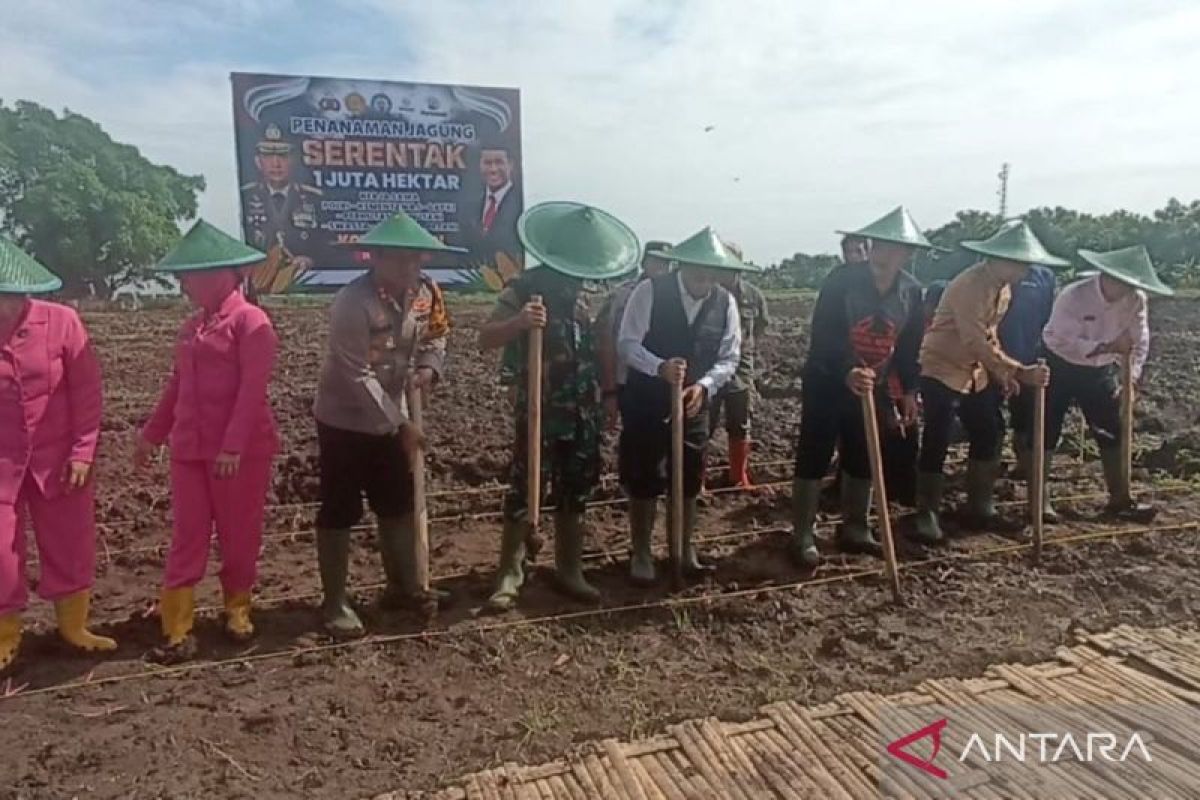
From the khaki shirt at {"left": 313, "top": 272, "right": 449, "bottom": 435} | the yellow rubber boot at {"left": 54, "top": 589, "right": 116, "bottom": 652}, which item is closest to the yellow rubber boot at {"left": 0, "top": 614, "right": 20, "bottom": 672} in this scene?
the yellow rubber boot at {"left": 54, "top": 589, "right": 116, "bottom": 652}

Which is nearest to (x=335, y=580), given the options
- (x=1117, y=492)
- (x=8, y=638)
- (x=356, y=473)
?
(x=356, y=473)

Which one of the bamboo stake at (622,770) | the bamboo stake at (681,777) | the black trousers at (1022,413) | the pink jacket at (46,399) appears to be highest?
the pink jacket at (46,399)

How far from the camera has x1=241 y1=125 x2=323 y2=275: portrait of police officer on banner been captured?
5.16m

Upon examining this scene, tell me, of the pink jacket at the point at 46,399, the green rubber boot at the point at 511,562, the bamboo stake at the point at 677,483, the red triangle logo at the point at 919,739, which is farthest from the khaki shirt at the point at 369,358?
the red triangle logo at the point at 919,739

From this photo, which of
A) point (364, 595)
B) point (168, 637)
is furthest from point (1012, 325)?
point (168, 637)

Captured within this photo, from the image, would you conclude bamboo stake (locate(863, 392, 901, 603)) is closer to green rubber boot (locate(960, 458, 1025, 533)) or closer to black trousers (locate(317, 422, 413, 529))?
green rubber boot (locate(960, 458, 1025, 533))

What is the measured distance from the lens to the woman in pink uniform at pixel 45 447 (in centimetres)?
364

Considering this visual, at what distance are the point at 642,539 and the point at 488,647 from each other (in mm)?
1080

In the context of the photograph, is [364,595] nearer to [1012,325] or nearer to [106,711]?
[106,711]

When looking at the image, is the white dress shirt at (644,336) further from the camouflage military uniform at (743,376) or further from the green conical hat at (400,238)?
the camouflage military uniform at (743,376)

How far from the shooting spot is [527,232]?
4.37 meters

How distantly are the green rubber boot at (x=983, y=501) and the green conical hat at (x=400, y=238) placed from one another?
3509 mm

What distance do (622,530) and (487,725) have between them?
239 centimetres

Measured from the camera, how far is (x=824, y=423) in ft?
16.9
